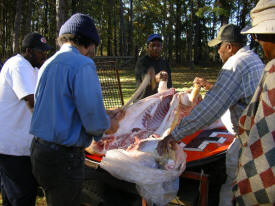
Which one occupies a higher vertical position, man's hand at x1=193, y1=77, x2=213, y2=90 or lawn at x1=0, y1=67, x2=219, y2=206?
man's hand at x1=193, y1=77, x2=213, y2=90

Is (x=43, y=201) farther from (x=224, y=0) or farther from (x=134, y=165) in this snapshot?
(x=224, y=0)

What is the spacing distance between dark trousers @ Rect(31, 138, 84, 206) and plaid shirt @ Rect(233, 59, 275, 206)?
3.90ft

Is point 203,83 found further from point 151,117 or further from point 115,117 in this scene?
point 115,117

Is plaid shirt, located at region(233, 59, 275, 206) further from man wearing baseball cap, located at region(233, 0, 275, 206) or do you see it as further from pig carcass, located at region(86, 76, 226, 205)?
pig carcass, located at region(86, 76, 226, 205)

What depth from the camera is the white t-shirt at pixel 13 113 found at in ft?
8.75

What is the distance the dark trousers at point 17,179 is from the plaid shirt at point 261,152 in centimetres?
206

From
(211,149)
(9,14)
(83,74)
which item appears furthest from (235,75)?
(9,14)

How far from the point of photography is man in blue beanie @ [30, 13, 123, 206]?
2.01m

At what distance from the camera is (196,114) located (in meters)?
2.44

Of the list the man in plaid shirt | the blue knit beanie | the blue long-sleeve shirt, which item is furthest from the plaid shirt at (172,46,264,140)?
the blue knit beanie

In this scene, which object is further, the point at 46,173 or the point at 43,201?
the point at 43,201

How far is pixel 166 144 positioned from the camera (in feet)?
8.82

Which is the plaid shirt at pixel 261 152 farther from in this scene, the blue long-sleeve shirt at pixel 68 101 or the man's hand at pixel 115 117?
the man's hand at pixel 115 117

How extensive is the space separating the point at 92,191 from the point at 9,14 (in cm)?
3465
